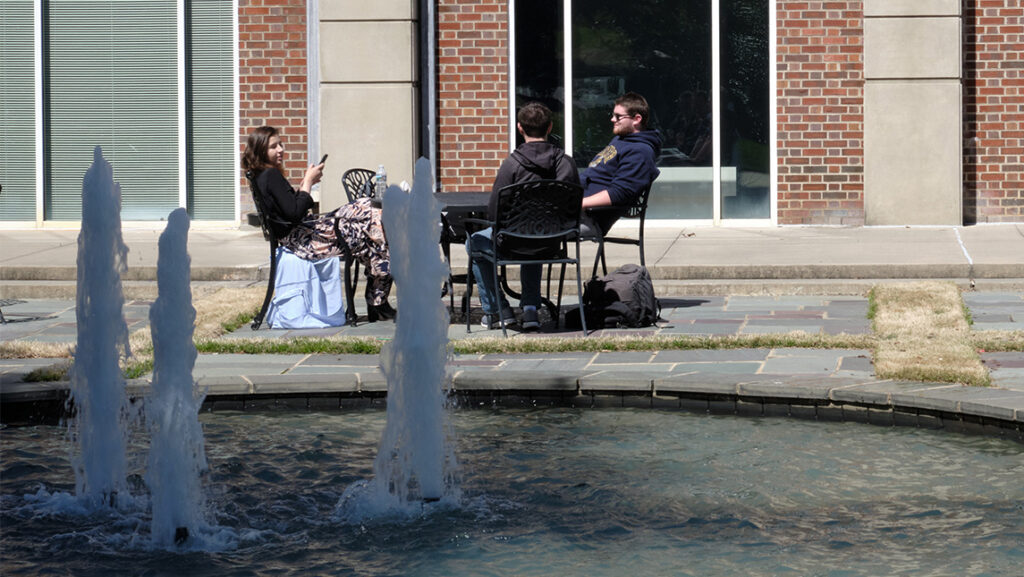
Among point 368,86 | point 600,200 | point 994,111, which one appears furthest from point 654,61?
point 600,200

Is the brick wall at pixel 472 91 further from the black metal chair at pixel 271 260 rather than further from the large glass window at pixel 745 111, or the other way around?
the black metal chair at pixel 271 260

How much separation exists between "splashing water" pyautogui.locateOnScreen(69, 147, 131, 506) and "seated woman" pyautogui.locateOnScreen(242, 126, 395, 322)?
11.1 ft

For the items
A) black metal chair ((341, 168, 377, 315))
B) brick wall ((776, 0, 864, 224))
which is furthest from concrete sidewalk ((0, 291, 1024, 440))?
brick wall ((776, 0, 864, 224))

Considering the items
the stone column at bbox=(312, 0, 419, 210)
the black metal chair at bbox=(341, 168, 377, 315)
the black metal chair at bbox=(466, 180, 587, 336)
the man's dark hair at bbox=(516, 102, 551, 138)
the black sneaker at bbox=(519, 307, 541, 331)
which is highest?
the stone column at bbox=(312, 0, 419, 210)

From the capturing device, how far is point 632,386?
698 centimetres

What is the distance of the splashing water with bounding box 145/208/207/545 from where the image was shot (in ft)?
16.6

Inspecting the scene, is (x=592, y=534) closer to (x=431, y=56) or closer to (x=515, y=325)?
(x=515, y=325)

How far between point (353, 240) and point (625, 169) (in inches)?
71.7

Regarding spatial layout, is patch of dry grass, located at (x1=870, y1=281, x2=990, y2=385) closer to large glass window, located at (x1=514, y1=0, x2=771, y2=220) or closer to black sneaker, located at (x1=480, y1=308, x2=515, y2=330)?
black sneaker, located at (x1=480, y1=308, x2=515, y2=330)

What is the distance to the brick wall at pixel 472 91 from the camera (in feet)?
49.1

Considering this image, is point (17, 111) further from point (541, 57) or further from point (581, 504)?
point (581, 504)

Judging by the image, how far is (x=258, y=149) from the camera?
945 cm

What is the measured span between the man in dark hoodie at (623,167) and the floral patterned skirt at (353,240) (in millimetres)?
1343

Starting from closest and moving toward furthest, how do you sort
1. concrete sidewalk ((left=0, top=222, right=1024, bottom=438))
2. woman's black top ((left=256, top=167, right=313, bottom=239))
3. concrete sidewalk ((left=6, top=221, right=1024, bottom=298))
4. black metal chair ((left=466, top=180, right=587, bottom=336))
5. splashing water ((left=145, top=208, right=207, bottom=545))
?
splashing water ((left=145, top=208, right=207, bottom=545)) < concrete sidewalk ((left=0, top=222, right=1024, bottom=438)) < black metal chair ((left=466, top=180, right=587, bottom=336)) < woman's black top ((left=256, top=167, right=313, bottom=239)) < concrete sidewalk ((left=6, top=221, right=1024, bottom=298))
